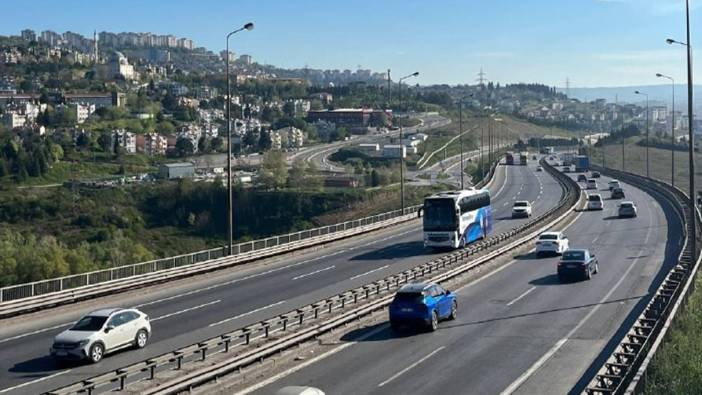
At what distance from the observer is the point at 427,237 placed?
40188 millimetres

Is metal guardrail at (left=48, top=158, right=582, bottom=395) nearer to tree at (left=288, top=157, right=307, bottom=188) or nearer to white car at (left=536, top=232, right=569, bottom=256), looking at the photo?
white car at (left=536, top=232, right=569, bottom=256)

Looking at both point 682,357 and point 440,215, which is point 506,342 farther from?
point 440,215

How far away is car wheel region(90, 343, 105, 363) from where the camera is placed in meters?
18.6

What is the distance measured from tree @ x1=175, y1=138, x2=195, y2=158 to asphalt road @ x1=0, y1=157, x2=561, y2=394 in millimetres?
128501

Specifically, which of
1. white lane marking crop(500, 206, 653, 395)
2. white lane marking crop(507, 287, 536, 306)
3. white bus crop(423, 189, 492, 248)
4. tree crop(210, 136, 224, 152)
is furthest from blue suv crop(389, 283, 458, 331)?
tree crop(210, 136, 224, 152)

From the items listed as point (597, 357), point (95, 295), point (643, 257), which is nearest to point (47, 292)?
point (95, 295)

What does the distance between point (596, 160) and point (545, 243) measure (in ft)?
388

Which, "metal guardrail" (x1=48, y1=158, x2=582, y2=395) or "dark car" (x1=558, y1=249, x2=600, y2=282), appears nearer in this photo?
"metal guardrail" (x1=48, y1=158, x2=582, y2=395)

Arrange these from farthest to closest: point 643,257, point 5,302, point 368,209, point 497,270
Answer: point 368,209 < point 643,257 < point 497,270 < point 5,302

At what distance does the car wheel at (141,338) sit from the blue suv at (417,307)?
19.2 ft

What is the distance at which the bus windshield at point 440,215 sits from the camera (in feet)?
131

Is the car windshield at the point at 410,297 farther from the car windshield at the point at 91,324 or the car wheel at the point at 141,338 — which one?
the car windshield at the point at 91,324

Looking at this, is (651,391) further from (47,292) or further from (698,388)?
(47,292)

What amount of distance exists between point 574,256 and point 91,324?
59.1 ft
